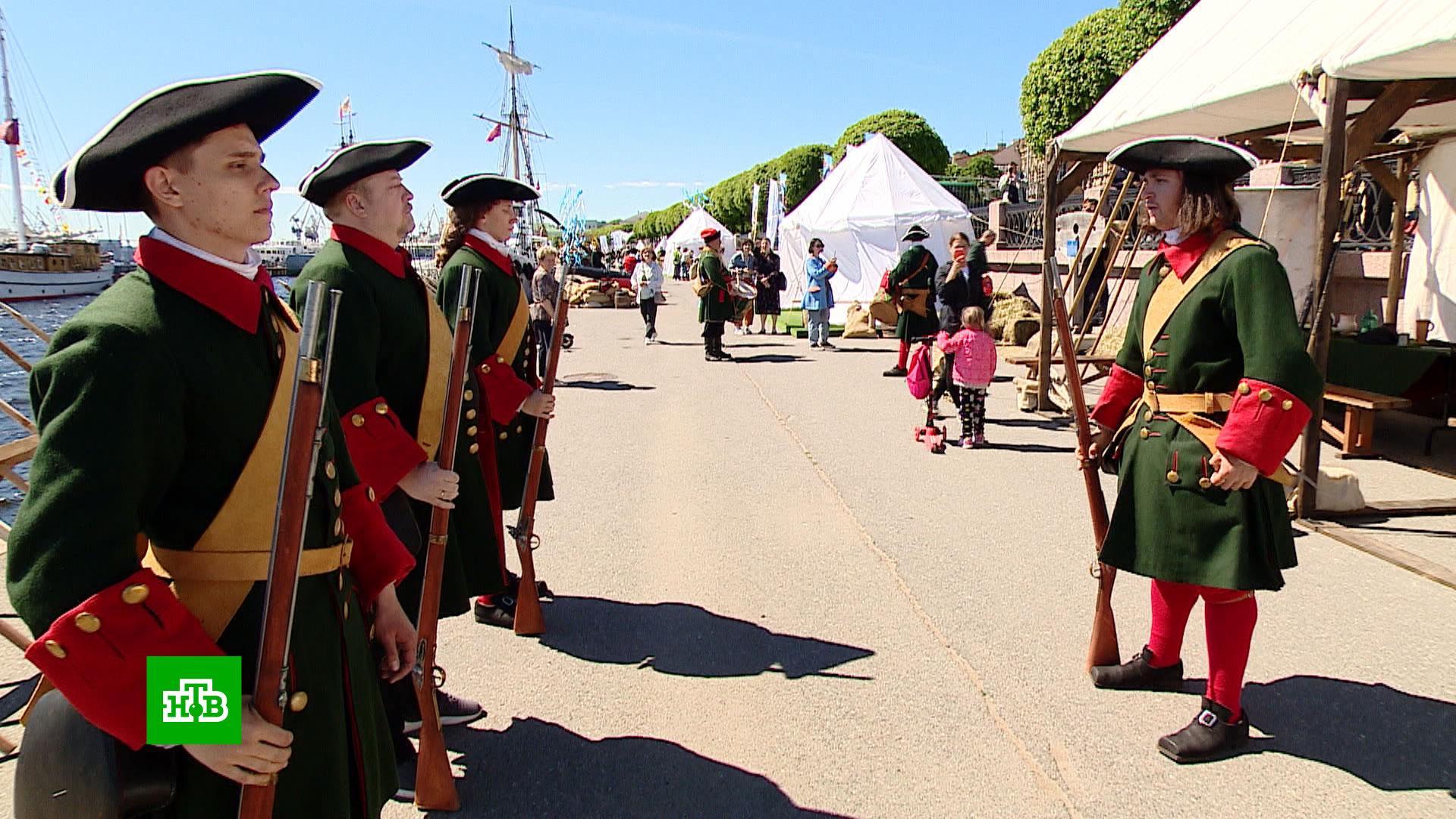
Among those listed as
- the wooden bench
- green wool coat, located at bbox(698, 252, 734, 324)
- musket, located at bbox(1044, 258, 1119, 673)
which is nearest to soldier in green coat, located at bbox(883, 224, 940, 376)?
green wool coat, located at bbox(698, 252, 734, 324)

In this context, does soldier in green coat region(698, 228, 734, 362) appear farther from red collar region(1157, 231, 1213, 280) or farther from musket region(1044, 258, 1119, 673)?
red collar region(1157, 231, 1213, 280)

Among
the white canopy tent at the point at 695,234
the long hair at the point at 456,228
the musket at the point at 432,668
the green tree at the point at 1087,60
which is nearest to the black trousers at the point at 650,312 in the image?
the green tree at the point at 1087,60

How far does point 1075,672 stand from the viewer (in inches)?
149

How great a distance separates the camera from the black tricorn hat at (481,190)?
384 centimetres

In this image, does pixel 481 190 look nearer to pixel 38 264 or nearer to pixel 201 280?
pixel 201 280

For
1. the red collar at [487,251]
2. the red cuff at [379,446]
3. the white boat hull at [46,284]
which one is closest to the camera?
the red cuff at [379,446]

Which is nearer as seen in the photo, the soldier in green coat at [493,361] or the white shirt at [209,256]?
the white shirt at [209,256]

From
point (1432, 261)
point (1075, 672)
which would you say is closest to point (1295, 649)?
point (1075, 672)

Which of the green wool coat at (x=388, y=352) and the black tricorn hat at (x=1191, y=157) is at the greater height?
the black tricorn hat at (x=1191, y=157)

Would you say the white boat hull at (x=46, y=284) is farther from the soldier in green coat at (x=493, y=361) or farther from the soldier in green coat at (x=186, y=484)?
the soldier in green coat at (x=186, y=484)

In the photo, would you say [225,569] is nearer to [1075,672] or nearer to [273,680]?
[273,680]

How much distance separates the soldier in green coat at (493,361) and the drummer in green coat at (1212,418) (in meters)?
2.26

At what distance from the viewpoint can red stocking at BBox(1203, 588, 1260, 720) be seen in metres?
3.14

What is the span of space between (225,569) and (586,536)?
4042 mm
